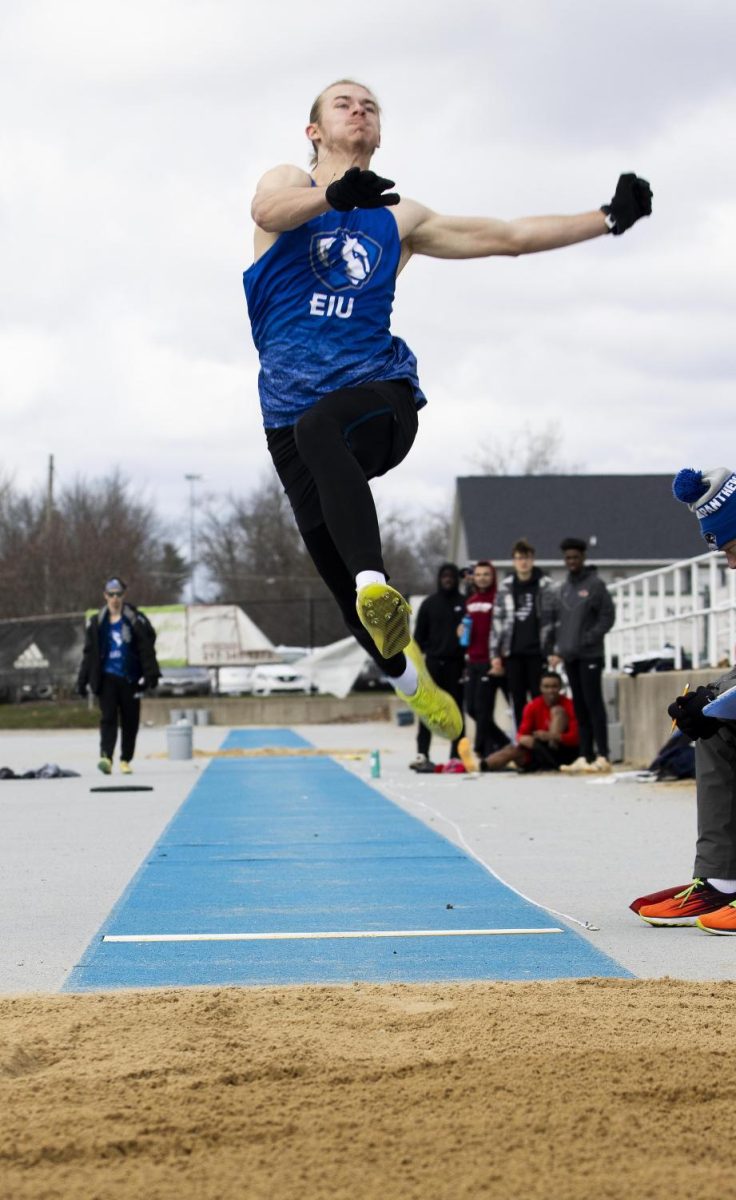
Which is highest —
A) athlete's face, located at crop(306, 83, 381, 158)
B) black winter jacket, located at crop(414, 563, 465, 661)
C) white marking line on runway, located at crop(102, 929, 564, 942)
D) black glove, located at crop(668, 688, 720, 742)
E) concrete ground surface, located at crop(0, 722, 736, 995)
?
athlete's face, located at crop(306, 83, 381, 158)

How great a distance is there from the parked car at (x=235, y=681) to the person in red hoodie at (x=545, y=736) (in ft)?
78.3

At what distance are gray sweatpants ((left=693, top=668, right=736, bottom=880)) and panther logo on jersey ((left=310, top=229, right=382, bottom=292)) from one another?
1717 millimetres

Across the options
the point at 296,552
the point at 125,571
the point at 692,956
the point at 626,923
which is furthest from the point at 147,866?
the point at 296,552

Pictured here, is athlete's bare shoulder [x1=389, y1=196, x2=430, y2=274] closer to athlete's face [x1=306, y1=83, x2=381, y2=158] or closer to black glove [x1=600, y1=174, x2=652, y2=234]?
athlete's face [x1=306, y1=83, x2=381, y2=158]

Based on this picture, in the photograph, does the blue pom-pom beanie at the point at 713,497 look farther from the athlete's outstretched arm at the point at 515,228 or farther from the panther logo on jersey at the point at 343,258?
the panther logo on jersey at the point at 343,258

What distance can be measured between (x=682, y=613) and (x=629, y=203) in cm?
1021

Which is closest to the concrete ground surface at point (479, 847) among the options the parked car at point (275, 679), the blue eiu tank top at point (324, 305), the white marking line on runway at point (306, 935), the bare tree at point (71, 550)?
the white marking line on runway at point (306, 935)

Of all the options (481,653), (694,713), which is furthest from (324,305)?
(481,653)

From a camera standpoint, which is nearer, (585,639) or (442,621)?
(585,639)

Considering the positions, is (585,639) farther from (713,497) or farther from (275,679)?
(275,679)

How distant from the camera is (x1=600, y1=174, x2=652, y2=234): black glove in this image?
176 inches

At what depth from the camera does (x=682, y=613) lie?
14336 millimetres

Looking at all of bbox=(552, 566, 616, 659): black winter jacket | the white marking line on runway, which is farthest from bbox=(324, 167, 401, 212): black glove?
bbox=(552, 566, 616, 659): black winter jacket

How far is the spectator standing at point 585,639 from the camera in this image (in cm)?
1346
